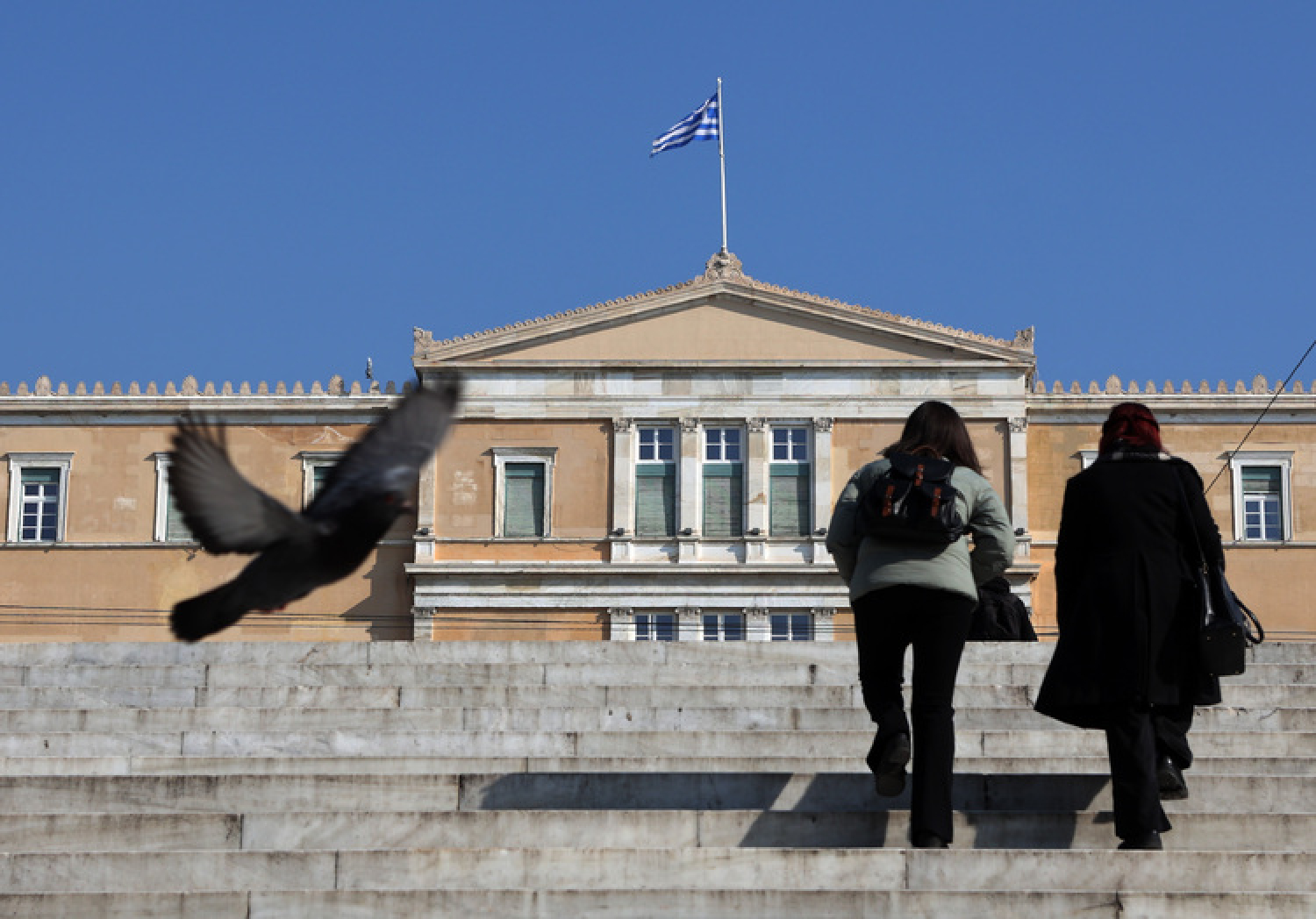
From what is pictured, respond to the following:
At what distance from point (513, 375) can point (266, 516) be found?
32.6 meters

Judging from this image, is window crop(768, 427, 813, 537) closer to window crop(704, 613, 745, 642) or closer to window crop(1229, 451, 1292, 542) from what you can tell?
window crop(704, 613, 745, 642)

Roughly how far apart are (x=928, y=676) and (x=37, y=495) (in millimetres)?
34361

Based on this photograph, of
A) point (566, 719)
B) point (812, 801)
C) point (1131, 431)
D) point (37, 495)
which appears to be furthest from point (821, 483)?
point (1131, 431)

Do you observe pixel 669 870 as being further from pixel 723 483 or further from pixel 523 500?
pixel 723 483

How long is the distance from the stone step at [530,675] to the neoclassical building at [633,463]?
25.3m

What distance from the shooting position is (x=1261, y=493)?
40.6 m

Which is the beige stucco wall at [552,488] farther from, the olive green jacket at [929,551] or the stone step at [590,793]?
the olive green jacket at [929,551]

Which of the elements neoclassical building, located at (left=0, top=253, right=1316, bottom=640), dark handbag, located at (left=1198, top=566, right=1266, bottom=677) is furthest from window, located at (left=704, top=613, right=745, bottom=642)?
dark handbag, located at (left=1198, top=566, right=1266, bottom=677)

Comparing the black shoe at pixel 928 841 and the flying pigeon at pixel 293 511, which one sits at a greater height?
the flying pigeon at pixel 293 511

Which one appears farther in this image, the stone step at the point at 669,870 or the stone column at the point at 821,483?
the stone column at the point at 821,483

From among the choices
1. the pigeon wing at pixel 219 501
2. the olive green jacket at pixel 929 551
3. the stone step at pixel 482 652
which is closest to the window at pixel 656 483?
the stone step at pixel 482 652

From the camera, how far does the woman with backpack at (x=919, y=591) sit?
30.2ft

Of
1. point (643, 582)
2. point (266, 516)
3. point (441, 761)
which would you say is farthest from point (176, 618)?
point (643, 582)

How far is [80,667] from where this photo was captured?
14.1 metres
